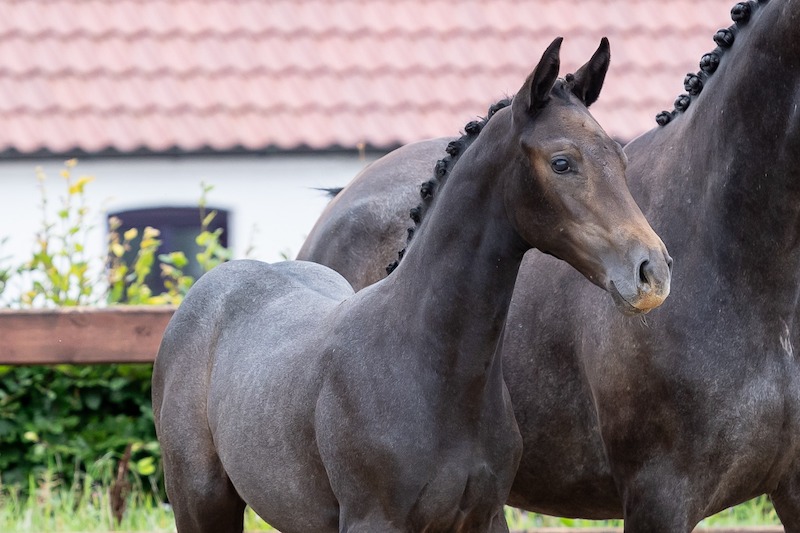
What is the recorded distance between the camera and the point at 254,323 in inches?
152

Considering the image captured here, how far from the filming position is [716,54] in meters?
3.49

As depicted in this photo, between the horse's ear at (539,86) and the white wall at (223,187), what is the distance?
5.57m

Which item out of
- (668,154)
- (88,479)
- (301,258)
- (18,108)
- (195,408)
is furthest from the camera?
(18,108)

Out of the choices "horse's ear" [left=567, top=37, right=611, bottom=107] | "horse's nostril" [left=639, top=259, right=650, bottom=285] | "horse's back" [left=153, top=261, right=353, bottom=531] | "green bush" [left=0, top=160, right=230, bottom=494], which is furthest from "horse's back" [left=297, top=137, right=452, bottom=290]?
"horse's nostril" [left=639, top=259, right=650, bottom=285]

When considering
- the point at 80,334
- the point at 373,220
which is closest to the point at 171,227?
the point at 80,334

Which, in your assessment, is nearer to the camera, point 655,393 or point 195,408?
point 655,393

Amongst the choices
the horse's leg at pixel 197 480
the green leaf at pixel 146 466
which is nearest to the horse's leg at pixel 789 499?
the horse's leg at pixel 197 480

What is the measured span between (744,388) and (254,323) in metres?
1.47

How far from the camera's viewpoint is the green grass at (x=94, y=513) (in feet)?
17.5

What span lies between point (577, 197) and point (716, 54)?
88 centimetres

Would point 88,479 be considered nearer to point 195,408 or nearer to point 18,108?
point 195,408

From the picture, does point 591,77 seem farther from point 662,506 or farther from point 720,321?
point 662,506

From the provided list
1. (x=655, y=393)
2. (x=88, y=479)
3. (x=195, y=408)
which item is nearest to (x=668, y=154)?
(x=655, y=393)

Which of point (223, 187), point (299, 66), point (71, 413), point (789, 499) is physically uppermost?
point (299, 66)
